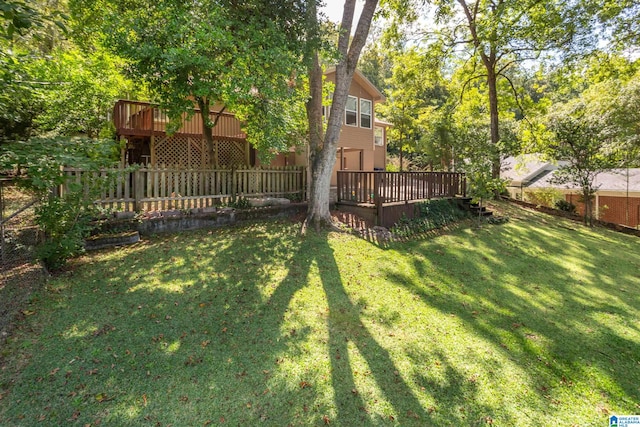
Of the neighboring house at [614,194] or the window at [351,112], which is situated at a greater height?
the window at [351,112]

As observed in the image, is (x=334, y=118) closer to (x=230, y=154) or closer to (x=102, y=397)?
(x=102, y=397)

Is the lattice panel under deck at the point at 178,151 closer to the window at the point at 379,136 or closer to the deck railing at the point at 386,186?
the deck railing at the point at 386,186

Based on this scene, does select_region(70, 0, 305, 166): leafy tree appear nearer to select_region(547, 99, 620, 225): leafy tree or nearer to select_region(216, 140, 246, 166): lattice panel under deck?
select_region(216, 140, 246, 166): lattice panel under deck

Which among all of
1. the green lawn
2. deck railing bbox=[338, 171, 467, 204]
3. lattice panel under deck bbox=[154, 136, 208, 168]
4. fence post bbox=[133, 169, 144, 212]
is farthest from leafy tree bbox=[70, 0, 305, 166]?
lattice panel under deck bbox=[154, 136, 208, 168]

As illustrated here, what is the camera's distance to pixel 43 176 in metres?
3.83

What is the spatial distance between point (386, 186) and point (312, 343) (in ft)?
21.5

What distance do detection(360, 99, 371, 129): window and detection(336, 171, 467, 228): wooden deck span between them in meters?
8.16

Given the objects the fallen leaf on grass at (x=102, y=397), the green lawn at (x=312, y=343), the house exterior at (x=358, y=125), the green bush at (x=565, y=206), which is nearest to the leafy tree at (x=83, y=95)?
the green lawn at (x=312, y=343)

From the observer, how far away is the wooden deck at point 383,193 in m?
9.26

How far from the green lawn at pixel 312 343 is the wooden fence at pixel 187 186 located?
124 centimetres

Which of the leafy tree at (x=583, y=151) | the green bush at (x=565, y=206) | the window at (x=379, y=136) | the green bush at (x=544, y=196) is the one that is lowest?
the green bush at (x=565, y=206)

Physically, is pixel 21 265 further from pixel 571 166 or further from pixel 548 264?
pixel 571 166

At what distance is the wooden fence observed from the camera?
701 centimetres

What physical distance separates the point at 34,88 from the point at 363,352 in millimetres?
5608
